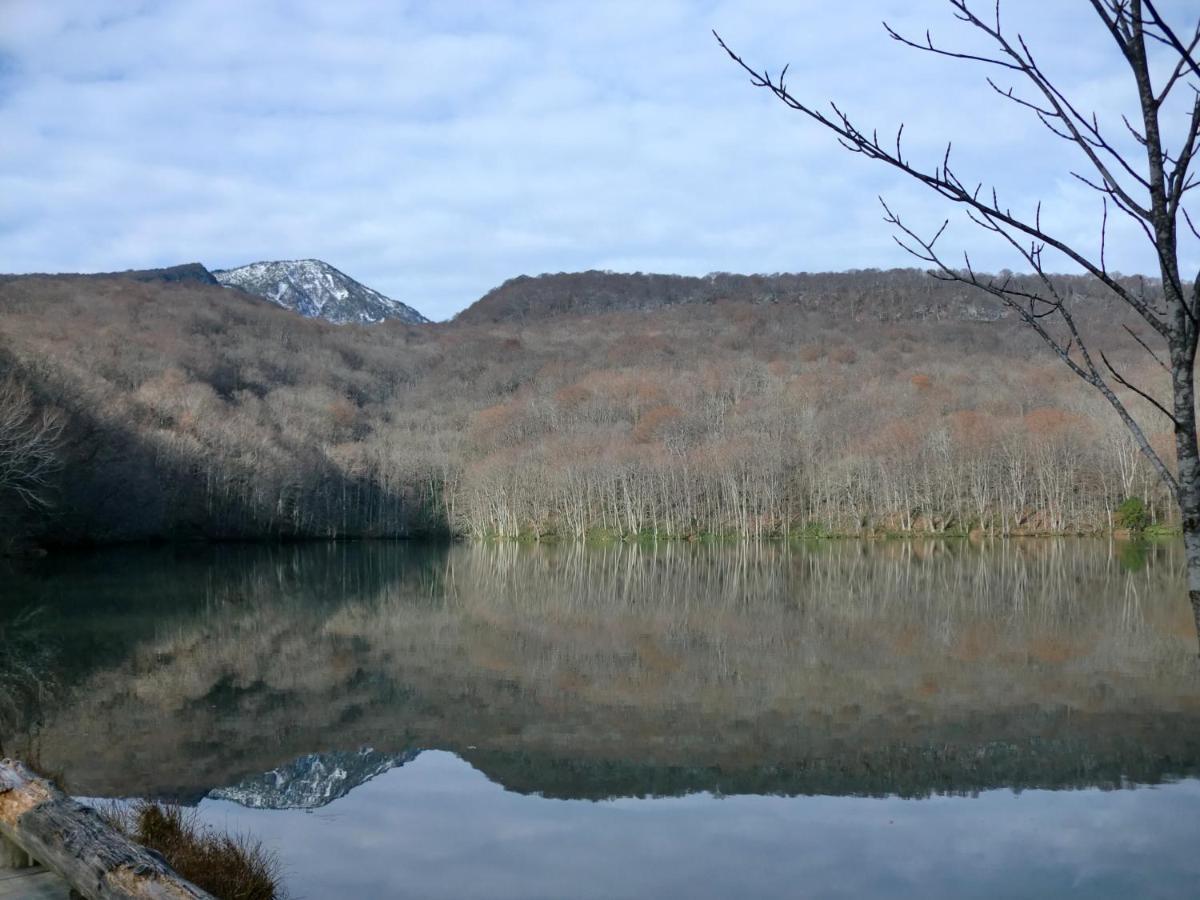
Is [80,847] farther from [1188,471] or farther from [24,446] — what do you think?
[24,446]

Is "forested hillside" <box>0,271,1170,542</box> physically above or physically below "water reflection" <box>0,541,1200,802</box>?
above

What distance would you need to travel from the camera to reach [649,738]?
554 inches

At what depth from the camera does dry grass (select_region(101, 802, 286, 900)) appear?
26.6 feet

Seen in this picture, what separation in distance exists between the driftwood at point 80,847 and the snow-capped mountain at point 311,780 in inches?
182

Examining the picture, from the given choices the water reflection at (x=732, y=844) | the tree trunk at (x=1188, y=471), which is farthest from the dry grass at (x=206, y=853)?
the tree trunk at (x=1188, y=471)

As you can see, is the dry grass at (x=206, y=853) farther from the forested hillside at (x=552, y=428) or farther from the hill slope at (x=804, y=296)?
the hill slope at (x=804, y=296)

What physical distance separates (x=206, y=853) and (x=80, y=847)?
8.68 ft

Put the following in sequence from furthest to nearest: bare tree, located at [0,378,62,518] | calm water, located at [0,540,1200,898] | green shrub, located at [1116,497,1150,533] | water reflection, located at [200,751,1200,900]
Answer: green shrub, located at [1116,497,1150,533], bare tree, located at [0,378,62,518], calm water, located at [0,540,1200,898], water reflection, located at [200,751,1200,900]

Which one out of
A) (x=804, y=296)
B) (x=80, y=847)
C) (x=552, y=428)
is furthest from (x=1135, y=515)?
(x=804, y=296)

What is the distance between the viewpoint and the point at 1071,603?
27.9m

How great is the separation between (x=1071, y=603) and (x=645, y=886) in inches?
880

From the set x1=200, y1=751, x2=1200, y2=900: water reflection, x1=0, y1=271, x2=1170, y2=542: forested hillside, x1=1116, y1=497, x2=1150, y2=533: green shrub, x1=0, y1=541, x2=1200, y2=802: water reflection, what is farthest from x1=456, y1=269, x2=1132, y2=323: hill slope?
x1=200, y1=751, x2=1200, y2=900: water reflection

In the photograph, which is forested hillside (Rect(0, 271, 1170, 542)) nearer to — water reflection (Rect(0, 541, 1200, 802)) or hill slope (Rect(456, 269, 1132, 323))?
hill slope (Rect(456, 269, 1132, 323))

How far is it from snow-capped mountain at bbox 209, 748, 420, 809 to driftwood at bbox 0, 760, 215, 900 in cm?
463
